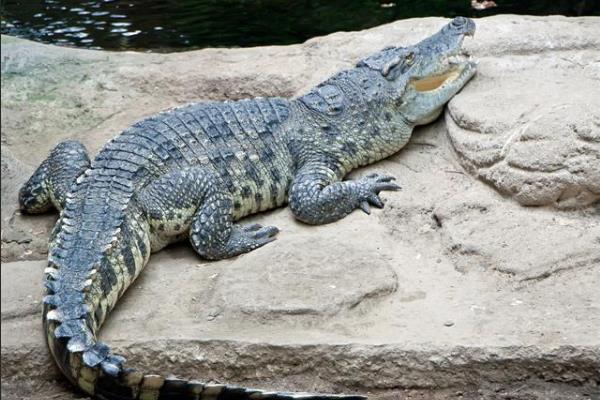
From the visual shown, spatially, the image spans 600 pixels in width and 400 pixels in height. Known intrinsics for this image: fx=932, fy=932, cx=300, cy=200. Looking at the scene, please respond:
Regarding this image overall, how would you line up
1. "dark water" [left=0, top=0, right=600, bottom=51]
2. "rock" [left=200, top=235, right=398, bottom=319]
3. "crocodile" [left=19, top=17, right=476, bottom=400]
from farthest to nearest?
"dark water" [left=0, top=0, right=600, bottom=51]
"rock" [left=200, top=235, right=398, bottom=319]
"crocodile" [left=19, top=17, right=476, bottom=400]

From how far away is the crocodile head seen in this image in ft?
21.1

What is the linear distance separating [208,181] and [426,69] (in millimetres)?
1916

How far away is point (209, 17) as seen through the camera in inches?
Answer: 329

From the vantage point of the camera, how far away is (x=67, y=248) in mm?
4820

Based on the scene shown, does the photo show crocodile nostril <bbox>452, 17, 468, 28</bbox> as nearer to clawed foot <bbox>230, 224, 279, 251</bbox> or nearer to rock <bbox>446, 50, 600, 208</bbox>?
rock <bbox>446, 50, 600, 208</bbox>

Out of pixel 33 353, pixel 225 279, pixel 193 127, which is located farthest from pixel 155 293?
pixel 193 127

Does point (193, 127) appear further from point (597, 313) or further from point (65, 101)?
point (597, 313)

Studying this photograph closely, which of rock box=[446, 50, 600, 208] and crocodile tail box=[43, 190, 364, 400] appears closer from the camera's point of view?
crocodile tail box=[43, 190, 364, 400]

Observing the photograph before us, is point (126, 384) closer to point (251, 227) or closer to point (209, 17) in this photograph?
point (251, 227)

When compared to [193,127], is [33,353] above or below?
below

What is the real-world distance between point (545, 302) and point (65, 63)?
4365 millimetres

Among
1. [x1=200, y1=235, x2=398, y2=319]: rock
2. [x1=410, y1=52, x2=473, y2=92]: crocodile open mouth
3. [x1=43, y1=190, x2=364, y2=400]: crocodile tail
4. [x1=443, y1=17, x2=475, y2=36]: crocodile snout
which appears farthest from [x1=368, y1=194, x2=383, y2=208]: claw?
[x1=443, y1=17, x2=475, y2=36]: crocodile snout

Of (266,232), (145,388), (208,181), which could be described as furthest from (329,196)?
(145,388)

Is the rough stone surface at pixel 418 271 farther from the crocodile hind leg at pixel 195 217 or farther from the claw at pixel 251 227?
the claw at pixel 251 227
